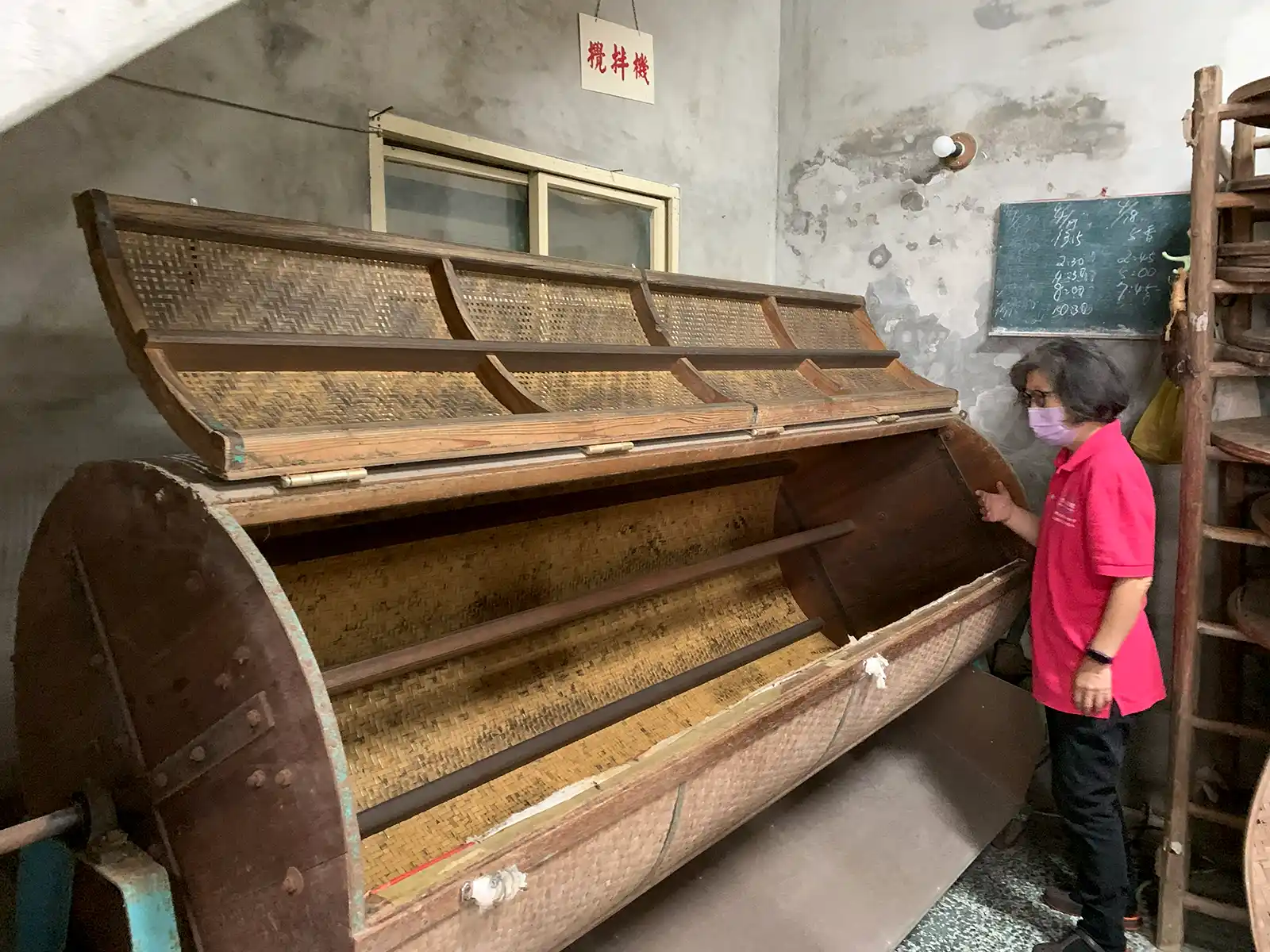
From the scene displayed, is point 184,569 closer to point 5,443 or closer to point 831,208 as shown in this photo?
point 5,443

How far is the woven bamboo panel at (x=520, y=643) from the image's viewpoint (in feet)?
5.62

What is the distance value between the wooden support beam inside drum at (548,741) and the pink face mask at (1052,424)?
0.94m

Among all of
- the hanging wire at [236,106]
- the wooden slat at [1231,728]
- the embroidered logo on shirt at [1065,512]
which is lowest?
the wooden slat at [1231,728]

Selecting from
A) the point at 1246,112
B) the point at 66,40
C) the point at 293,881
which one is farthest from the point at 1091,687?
the point at 66,40

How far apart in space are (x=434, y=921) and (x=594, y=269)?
4.09 feet

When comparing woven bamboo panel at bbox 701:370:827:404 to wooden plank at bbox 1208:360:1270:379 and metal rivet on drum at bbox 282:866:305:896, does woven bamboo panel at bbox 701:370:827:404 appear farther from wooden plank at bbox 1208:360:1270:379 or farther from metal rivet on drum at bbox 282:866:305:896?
metal rivet on drum at bbox 282:866:305:896

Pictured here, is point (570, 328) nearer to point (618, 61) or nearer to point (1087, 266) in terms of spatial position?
point (618, 61)

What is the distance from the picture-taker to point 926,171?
9.55 feet

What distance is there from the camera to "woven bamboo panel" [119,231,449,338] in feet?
3.72

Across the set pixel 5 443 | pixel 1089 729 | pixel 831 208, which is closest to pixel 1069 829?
pixel 1089 729

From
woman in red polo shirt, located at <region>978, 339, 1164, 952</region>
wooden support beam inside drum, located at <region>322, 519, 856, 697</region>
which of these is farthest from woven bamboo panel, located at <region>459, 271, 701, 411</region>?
woman in red polo shirt, located at <region>978, 339, 1164, 952</region>

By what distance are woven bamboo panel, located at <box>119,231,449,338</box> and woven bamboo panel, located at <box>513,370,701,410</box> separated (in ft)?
0.63

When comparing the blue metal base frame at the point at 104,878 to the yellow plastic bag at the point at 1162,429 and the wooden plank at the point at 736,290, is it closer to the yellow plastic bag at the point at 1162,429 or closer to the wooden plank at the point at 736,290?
the wooden plank at the point at 736,290

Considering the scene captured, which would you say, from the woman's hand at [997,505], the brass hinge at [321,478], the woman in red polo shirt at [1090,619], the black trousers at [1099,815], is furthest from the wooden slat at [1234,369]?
the brass hinge at [321,478]
